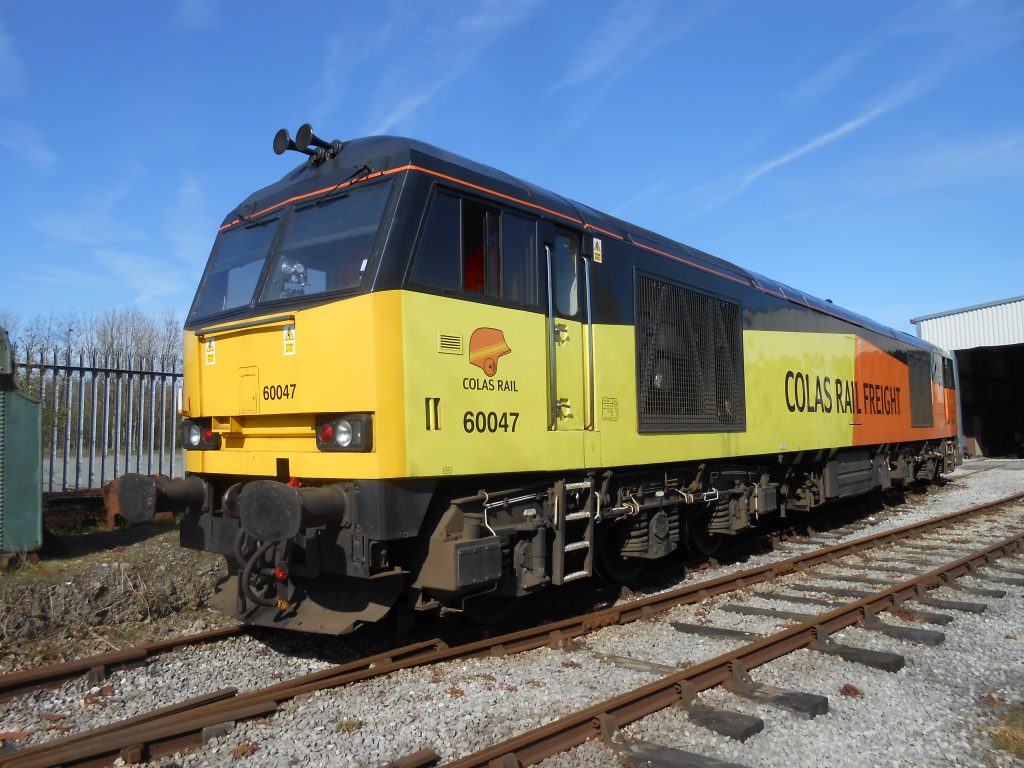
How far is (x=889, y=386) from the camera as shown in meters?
13.5

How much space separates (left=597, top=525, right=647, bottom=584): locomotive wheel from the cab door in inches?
58.4

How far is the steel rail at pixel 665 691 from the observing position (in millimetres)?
3648

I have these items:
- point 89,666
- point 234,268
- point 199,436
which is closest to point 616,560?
point 199,436

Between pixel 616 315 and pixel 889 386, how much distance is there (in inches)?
364

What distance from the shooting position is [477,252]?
17.4ft

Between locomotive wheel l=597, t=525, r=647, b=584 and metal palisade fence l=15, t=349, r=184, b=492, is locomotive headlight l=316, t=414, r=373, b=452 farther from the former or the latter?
metal palisade fence l=15, t=349, r=184, b=492

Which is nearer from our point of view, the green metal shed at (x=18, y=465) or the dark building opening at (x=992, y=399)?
the green metal shed at (x=18, y=465)

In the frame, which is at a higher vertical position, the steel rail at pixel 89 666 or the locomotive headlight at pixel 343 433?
the locomotive headlight at pixel 343 433

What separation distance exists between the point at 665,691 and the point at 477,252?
3091mm

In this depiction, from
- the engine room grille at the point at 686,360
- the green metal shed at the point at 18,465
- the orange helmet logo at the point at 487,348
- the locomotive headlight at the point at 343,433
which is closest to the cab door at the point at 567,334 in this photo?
the orange helmet logo at the point at 487,348

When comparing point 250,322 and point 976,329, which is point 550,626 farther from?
point 976,329

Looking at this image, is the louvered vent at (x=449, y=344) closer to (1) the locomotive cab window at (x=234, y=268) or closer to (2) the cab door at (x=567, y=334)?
(2) the cab door at (x=567, y=334)

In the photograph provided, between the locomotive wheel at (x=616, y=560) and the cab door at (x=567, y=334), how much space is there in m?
1.48

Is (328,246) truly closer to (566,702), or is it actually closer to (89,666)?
(89,666)
